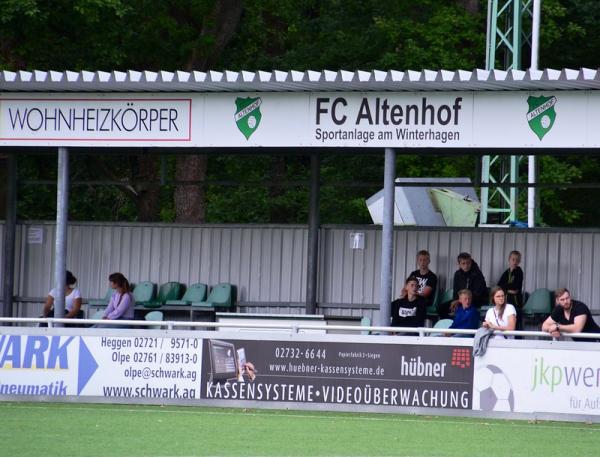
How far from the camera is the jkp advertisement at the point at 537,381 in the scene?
14570mm

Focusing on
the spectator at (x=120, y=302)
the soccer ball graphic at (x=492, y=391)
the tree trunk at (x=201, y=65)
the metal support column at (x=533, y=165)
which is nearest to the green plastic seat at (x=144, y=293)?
the spectator at (x=120, y=302)

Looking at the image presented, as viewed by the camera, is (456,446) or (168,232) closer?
(456,446)

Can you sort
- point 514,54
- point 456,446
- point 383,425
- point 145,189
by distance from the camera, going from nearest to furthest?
1. point 456,446
2. point 383,425
3. point 514,54
4. point 145,189

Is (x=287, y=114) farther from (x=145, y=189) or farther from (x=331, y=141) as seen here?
(x=145, y=189)

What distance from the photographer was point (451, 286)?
19.6 metres

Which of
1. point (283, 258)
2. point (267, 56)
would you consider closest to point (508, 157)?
point (283, 258)

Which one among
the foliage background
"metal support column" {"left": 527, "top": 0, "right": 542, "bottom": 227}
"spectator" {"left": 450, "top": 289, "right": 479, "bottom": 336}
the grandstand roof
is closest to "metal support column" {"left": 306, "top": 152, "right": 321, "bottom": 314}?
the grandstand roof

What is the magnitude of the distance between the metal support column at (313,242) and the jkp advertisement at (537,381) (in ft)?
17.0

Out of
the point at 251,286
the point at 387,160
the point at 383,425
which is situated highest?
the point at 387,160

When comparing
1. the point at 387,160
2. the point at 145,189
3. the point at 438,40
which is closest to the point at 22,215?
the point at 145,189

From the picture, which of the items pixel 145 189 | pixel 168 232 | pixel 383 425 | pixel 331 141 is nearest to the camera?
pixel 383 425

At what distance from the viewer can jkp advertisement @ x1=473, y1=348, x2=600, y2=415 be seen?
14.6 metres

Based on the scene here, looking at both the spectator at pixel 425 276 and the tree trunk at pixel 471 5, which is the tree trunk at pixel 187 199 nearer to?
the tree trunk at pixel 471 5

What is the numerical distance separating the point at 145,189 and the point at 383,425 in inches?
695
